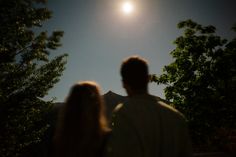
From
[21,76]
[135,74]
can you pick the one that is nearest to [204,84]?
[21,76]

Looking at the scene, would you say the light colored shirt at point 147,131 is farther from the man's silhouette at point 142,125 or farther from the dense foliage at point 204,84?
the dense foliage at point 204,84

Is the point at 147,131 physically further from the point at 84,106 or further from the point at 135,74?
the point at 84,106

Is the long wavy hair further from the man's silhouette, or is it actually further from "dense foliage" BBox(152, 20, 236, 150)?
"dense foliage" BBox(152, 20, 236, 150)

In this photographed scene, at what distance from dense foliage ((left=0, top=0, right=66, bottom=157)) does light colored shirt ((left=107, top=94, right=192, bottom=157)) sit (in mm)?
8991

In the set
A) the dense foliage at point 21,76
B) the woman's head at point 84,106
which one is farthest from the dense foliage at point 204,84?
the woman's head at point 84,106

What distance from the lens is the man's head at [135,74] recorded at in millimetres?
2670

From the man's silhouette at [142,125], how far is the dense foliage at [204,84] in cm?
1292

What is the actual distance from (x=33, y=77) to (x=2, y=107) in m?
1.85

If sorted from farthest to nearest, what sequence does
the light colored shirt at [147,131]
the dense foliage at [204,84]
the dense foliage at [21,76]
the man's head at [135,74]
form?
the dense foliage at [204,84] < the dense foliage at [21,76] < the man's head at [135,74] < the light colored shirt at [147,131]

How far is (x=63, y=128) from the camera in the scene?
2.74 meters

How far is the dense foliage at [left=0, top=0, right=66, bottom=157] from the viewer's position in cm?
1084

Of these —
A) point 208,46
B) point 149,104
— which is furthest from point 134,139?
point 208,46

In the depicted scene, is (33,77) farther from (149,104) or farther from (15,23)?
(149,104)

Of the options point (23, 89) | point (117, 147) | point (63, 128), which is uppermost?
point (23, 89)
